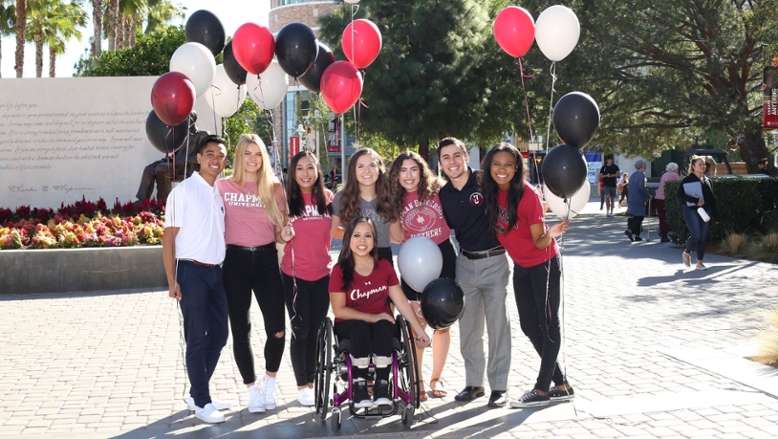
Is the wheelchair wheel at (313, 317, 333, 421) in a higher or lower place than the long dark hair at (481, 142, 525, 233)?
lower

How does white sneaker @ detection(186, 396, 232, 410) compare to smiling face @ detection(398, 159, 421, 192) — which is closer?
white sneaker @ detection(186, 396, 232, 410)

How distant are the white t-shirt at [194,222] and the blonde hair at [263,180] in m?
0.31

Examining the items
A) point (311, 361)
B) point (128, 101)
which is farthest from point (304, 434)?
point (128, 101)

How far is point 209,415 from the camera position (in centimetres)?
552

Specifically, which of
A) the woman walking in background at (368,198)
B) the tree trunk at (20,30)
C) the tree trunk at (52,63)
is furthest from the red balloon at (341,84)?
the tree trunk at (52,63)

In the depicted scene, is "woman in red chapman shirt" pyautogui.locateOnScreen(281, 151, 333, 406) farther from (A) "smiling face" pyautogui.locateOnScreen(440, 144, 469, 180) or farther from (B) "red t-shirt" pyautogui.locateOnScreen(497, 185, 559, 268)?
(B) "red t-shirt" pyautogui.locateOnScreen(497, 185, 559, 268)

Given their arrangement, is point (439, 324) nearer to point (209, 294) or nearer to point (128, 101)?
point (209, 294)

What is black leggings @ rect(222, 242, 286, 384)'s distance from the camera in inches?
226

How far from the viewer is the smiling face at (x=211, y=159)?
5.80 m

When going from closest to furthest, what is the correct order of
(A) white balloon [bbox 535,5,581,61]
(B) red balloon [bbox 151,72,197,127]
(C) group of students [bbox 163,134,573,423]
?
(C) group of students [bbox 163,134,573,423], (B) red balloon [bbox 151,72,197,127], (A) white balloon [bbox 535,5,581,61]

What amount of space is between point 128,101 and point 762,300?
12419mm

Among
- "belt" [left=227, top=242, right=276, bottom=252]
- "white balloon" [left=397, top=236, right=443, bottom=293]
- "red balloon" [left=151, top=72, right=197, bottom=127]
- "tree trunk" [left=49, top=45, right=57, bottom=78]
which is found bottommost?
"white balloon" [left=397, top=236, right=443, bottom=293]

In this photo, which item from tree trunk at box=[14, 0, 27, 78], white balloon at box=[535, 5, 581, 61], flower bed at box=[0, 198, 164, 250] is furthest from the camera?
tree trunk at box=[14, 0, 27, 78]

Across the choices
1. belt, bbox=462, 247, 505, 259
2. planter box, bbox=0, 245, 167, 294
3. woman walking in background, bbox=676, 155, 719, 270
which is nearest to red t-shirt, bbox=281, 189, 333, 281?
belt, bbox=462, 247, 505, 259
